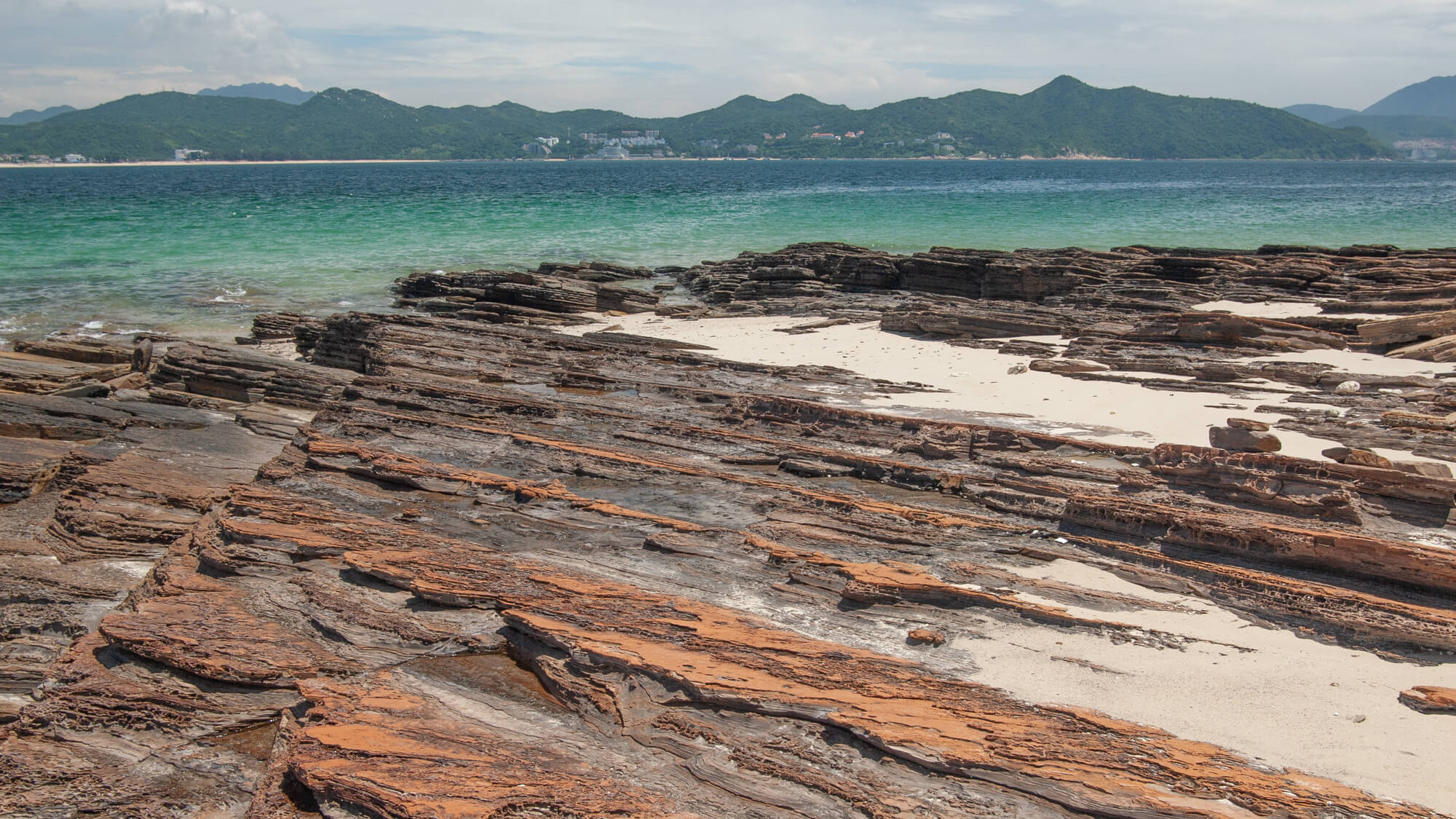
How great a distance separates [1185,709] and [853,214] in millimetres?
45720

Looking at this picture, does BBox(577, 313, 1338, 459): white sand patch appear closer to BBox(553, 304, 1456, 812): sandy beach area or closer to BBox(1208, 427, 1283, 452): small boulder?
BBox(1208, 427, 1283, 452): small boulder

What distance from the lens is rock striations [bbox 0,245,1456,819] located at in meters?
4.01

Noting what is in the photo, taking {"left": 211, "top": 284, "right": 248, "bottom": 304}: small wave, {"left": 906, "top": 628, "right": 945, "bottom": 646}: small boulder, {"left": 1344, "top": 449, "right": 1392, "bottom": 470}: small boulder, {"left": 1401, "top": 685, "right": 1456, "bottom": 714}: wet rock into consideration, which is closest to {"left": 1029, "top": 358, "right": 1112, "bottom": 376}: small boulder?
{"left": 1344, "top": 449, "right": 1392, "bottom": 470}: small boulder

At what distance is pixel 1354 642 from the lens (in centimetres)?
521

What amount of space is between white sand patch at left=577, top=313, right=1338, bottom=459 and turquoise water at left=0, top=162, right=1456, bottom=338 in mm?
11465

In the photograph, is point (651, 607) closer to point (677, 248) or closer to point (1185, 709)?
point (1185, 709)

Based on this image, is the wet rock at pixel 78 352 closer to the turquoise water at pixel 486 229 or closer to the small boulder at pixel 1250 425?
the turquoise water at pixel 486 229

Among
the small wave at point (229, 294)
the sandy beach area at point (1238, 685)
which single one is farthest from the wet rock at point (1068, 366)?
the small wave at point (229, 294)

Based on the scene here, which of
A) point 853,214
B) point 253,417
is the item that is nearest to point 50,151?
point 853,214

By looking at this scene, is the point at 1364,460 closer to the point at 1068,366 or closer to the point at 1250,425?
the point at 1250,425

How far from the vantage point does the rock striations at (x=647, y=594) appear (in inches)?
158

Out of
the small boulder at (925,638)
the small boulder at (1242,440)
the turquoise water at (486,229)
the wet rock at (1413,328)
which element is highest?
the turquoise water at (486,229)

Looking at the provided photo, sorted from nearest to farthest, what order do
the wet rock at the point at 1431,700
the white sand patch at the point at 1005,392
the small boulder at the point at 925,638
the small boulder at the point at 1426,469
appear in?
1. the wet rock at the point at 1431,700
2. the small boulder at the point at 925,638
3. the small boulder at the point at 1426,469
4. the white sand patch at the point at 1005,392

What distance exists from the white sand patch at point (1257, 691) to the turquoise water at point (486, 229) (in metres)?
18.1
